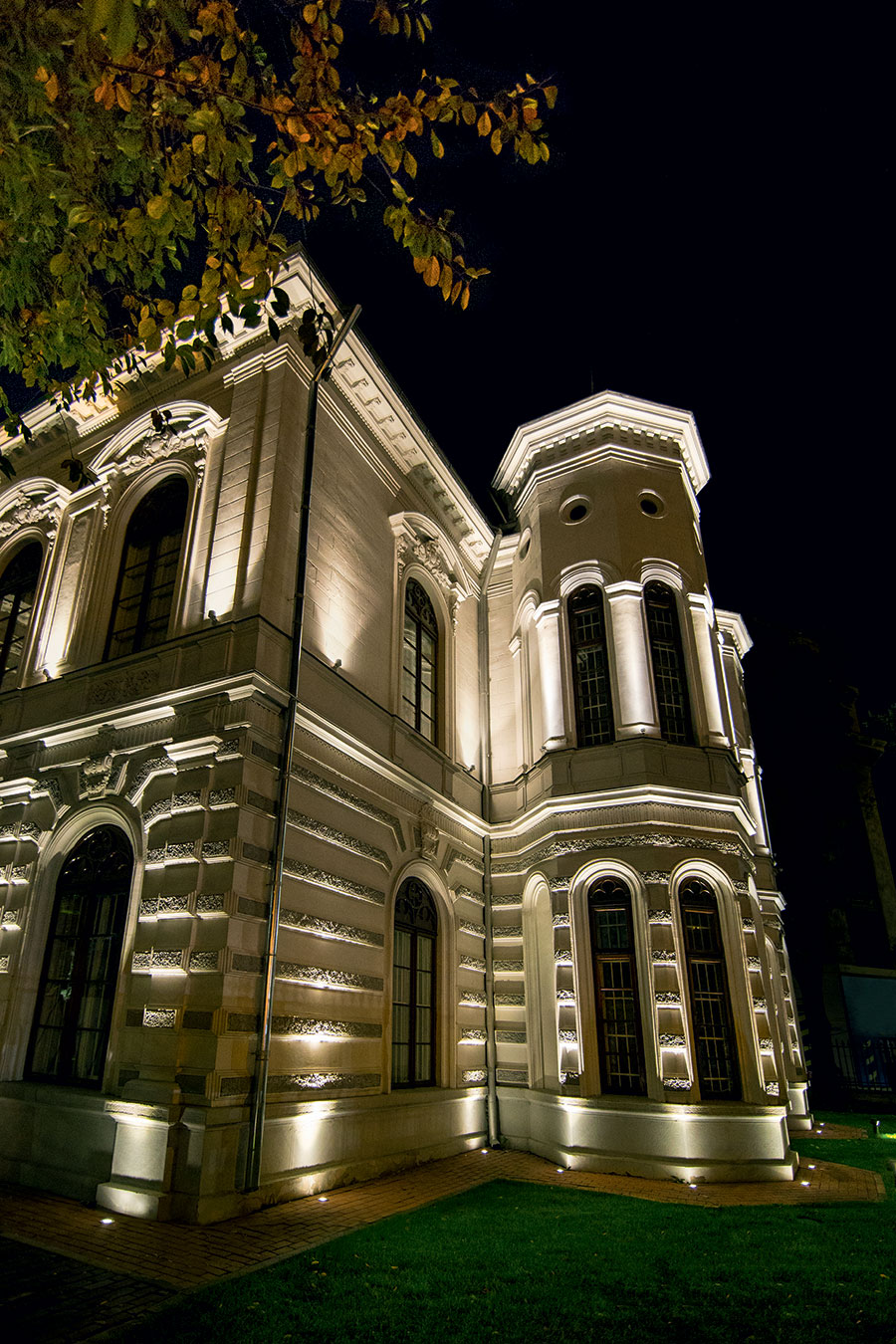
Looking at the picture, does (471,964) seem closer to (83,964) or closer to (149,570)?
(83,964)

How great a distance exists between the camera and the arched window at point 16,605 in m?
14.4

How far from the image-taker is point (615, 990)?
41.4 ft

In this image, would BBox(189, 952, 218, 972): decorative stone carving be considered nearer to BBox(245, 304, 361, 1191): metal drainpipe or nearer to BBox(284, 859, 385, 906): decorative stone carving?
BBox(245, 304, 361, 1191): metal drainpipe

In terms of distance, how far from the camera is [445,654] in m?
16.8

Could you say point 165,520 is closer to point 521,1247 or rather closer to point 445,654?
point 445,654

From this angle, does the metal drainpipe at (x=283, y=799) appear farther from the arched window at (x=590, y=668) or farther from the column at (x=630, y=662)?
the column at (x=630, y=662)

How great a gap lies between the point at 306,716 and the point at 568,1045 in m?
6.90

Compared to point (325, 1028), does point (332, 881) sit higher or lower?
higher

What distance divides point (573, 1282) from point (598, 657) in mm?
10609

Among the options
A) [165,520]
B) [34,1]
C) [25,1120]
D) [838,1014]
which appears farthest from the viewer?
[838,1014]

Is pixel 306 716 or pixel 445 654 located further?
pixel 445 654


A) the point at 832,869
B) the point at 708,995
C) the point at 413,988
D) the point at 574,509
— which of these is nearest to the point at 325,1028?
the point at 413,988

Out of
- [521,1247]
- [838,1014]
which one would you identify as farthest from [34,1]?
[838,1014]

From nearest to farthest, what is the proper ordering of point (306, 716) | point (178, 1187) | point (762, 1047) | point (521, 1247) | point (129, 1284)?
point (129, 1284), point (521, 1247), point (178, 1187), point (306, 716), point (762, 1047)
